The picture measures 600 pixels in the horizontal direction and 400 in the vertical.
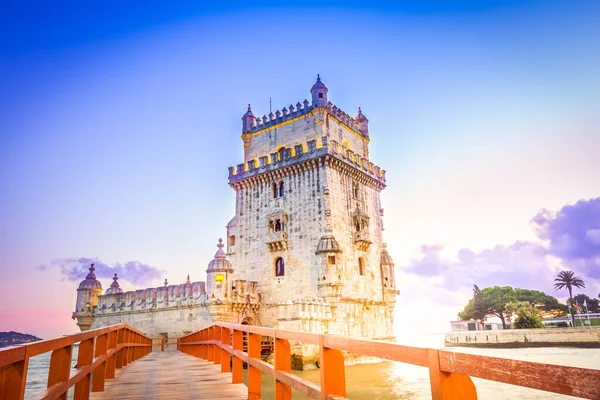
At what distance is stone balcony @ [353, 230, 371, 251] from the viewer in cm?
3067

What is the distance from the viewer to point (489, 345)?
53.2 m

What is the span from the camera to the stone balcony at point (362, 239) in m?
30.7

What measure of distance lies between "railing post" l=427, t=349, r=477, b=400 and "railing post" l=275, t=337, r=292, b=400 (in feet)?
9.23

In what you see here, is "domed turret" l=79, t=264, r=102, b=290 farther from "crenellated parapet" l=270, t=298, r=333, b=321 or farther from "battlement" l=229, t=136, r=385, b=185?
"crenellated parapet" l=270, t=298, r=333, b=321

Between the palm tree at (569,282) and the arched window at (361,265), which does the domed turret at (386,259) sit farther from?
the palm tree at (569,282)

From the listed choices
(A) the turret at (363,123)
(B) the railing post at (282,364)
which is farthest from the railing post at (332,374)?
(A) the turret at (363,123)

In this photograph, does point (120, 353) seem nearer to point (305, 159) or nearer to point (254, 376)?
point (254, 376)

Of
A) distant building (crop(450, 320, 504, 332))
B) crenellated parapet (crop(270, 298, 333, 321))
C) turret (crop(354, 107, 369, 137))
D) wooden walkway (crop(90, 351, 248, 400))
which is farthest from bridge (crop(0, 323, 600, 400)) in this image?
distant building (crop(450, 320, 504, 332))

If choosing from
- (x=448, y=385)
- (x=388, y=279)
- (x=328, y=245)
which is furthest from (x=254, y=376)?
(x=388, y=279)

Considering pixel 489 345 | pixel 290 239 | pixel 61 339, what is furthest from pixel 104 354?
pixel 489 345

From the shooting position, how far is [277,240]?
29.7 meters

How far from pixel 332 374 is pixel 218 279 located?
2369 centimetres

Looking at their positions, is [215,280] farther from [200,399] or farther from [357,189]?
[200,399]

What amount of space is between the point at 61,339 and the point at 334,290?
2333 centimetres
